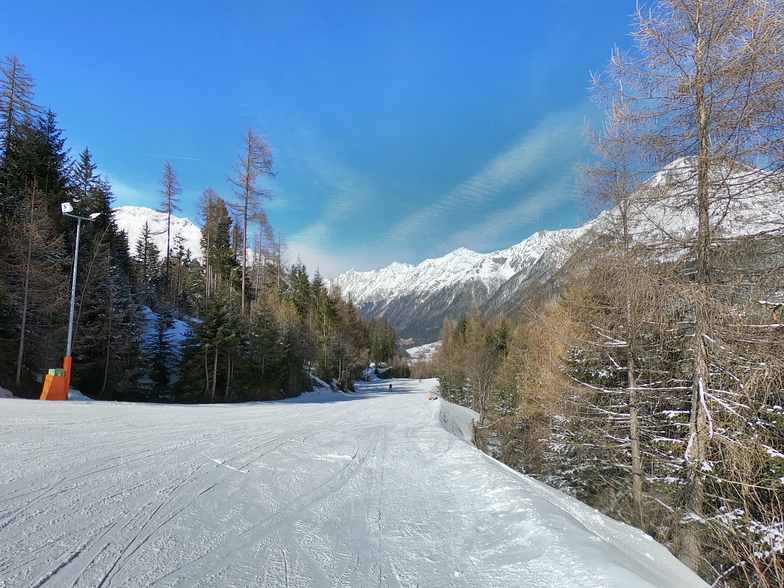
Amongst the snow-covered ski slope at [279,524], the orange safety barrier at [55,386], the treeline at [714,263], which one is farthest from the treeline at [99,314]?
the treeline at [714,263]

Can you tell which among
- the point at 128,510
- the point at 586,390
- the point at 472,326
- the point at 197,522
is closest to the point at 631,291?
the point at 586,390

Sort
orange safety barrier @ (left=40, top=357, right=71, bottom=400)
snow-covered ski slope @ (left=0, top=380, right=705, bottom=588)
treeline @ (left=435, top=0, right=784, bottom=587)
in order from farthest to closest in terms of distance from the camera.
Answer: orange safety barrier @ (left=40, top=357, right=71, bottom=400) → treeline @ (left=435, top=0, right=784, bottom=587) → snow-covered ski slope @ (left=0, top=380, right=705, bottom=588)

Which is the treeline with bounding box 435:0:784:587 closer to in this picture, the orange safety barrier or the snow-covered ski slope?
the snow-covered ski slope

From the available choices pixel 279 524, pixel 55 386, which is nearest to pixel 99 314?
pixel 55 386

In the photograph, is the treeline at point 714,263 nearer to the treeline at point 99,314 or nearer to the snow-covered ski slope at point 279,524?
the snow-covered ski slope at point 279,524

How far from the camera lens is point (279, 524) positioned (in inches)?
143

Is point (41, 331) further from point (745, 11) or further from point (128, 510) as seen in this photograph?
point (745, 11)

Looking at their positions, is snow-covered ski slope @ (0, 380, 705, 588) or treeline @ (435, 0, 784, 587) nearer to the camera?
snow-covered ski slope @ (0, 380, 705, 588)

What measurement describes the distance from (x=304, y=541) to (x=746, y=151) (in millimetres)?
7063

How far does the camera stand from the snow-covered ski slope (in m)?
2.74

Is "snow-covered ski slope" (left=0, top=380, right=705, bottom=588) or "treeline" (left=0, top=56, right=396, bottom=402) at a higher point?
"treeline" (left=0, top=56, right=396, bottom=402)

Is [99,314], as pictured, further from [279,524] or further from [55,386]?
[279,524]

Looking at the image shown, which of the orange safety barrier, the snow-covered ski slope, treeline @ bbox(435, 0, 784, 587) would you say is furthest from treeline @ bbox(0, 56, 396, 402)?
treeline @ bbox(435, 0, 784, 587)

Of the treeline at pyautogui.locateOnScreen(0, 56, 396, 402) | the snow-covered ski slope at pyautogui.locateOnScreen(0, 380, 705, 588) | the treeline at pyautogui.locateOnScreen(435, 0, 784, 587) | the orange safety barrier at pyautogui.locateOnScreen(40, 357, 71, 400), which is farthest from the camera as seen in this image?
the treeline at pyautogui.locateOnScreen(0, 56, 396, 402)
